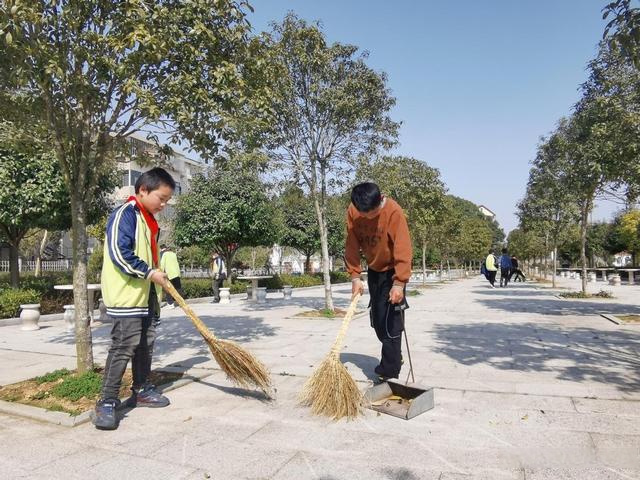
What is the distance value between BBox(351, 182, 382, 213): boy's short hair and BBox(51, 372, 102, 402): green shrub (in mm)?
2909

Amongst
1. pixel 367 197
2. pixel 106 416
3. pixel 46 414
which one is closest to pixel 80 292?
pixel 46 414

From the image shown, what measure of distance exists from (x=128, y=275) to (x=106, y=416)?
42.8 inches

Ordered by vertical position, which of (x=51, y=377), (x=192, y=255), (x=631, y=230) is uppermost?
(x=631, y=230)

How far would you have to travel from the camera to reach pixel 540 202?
2188cm

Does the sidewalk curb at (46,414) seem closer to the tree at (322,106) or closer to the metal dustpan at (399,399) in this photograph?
the metal dustpan at (399,399)

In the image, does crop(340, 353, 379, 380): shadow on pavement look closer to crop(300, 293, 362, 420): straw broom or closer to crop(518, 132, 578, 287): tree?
crop(300, 293, 362, 420): straw broom

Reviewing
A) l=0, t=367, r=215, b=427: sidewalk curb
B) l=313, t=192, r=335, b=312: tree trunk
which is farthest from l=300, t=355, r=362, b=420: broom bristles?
l=313, t=192, r=335, b=312: tree trunk

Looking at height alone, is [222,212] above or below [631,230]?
below

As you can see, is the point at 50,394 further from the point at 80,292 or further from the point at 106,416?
the point at 106,416

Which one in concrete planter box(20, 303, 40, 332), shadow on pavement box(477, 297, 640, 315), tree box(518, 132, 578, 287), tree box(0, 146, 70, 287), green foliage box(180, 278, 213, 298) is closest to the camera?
concrete planter box(20, 303, 40, 332)

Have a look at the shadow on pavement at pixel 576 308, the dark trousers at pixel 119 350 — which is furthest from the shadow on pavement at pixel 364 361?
the shadow on pavement at pixel 576 308

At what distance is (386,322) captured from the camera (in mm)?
4469

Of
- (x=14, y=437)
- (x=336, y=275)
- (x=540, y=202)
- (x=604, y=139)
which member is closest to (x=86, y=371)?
(x=14, y=437)

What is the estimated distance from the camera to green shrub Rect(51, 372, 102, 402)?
442cm
